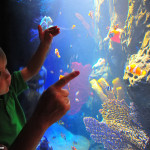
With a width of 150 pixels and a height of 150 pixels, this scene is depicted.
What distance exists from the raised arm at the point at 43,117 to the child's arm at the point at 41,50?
83 cm

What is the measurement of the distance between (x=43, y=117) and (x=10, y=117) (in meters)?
0.71

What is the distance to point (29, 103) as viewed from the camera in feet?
9.33

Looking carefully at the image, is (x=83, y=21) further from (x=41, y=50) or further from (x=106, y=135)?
(x=41, y=50)

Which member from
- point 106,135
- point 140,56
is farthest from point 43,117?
point 106,135

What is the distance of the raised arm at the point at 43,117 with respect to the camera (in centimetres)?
55

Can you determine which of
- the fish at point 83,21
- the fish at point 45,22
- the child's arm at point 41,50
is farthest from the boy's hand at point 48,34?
the fish at point 83,21

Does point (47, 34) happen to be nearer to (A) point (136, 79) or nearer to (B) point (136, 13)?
(A) point (136, 79)

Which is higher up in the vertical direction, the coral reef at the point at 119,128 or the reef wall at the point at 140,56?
the reef wall at the point at 140,56

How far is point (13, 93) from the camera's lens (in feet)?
4.25

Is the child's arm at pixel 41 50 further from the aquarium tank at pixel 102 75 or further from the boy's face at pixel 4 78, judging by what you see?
the aquarium tank at pixel 102 75

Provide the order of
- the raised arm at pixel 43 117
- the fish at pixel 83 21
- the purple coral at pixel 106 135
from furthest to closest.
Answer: the fish at pixel 83 21 < the purple coral at pixel 106 135 < the raised arm at pixel 43 117

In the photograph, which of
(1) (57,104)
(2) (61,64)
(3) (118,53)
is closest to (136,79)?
(1) (57,104)

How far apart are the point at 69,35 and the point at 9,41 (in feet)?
47.9

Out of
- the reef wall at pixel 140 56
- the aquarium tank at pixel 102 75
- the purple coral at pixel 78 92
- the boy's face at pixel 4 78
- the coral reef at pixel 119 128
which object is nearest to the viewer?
the boy's face at pixel 4 78
